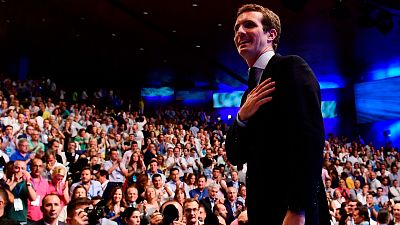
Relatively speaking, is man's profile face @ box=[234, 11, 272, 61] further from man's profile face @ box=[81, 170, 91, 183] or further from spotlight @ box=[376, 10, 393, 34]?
spotlight @ box=[376, 10, 393, 34]

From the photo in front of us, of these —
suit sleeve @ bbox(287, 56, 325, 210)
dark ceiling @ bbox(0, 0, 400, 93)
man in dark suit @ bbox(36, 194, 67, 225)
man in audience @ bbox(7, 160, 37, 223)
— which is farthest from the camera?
dark ceiling @ bbox(0, 0, 400, 93)

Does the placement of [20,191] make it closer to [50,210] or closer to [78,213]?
[50,210]

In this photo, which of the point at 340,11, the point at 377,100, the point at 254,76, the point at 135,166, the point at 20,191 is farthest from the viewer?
the point at 377,100

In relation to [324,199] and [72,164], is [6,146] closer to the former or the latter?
[72,164]

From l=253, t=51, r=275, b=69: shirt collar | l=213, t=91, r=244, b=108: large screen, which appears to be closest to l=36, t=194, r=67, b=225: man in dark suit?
l=253, t=51, r=275, b=69: shirt collar

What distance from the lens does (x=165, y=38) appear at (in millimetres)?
13219

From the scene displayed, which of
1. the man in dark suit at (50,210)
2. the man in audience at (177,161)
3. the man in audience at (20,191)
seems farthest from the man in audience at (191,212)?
the man in audience at (177,161)

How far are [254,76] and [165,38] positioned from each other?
39.3 feet

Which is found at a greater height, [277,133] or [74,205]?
[277,133]

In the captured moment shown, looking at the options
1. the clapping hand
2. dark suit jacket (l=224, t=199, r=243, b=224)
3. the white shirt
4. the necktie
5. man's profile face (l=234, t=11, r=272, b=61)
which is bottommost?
dark suit jacket (l=224, t=199, r=243, b=224)

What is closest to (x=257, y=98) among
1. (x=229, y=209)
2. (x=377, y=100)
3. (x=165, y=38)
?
(x=229, y=209)

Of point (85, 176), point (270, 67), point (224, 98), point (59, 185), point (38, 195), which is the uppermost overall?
point (224, 98)

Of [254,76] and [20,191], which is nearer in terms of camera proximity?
[254,76]

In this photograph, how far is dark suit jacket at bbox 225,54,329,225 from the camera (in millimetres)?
1196
